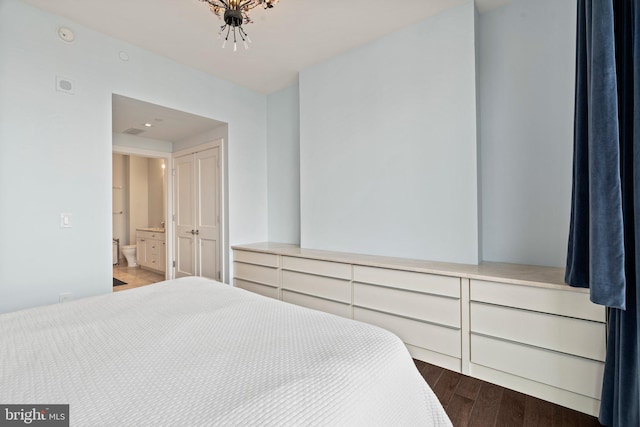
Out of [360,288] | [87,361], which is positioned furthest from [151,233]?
[87,361]

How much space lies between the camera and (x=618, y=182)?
1273mm

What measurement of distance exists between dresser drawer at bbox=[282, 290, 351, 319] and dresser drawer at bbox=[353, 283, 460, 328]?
5.9 inches

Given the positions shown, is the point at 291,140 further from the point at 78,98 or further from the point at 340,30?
the point at 78,98

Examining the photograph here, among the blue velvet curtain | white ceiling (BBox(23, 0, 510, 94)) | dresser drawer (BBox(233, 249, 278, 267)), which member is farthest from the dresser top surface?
white ceiling (BBox(23, 0, 510, 94))

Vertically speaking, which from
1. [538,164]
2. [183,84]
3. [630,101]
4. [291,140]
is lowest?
[538,164]

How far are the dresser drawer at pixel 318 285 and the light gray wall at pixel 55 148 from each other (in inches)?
66.6

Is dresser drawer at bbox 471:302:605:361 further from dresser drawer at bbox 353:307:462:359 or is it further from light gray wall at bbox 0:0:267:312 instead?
light gray wall at bbox 0:0:267:312

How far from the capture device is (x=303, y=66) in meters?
3.27

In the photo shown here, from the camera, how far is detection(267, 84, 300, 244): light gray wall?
3.74 m

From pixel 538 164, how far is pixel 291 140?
106 inches

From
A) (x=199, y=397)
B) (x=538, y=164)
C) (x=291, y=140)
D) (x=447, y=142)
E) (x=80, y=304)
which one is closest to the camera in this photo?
(x=199, y=397)

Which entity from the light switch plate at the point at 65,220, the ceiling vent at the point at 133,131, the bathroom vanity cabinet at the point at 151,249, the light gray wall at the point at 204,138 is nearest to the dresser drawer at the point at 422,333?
the light switch plate at the point at 65,220

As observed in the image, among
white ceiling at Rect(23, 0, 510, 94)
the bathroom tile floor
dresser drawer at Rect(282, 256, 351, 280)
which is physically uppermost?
white ceiling at Rect(23, 0, 510, 94)

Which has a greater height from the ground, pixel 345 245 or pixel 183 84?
pixel 183 84
